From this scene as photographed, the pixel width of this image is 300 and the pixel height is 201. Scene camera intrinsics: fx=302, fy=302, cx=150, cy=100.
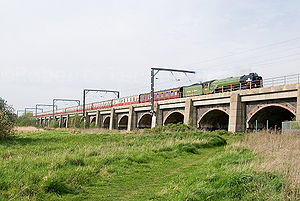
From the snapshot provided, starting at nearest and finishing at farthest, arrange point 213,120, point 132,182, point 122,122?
point 132,182
point 213,120
point 122,122

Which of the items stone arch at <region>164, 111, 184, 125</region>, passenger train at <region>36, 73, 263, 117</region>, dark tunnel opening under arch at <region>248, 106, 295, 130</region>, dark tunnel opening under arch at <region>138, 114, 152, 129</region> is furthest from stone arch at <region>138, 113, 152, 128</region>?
dark tunnel opening under arch at <region>248, 106, 295, 130</region>

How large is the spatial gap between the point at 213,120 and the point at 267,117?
9517 mm

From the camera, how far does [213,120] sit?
37.7 metres

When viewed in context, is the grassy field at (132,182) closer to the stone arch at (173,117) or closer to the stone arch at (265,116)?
the stone arch at (265,116)

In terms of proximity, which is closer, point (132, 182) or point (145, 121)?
point (132, 182)

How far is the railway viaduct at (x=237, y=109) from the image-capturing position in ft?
Answer: 77.8

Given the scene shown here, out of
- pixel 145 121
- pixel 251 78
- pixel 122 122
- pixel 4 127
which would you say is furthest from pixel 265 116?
pixel 122 122

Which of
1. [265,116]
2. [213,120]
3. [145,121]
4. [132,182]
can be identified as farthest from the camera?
[145,121]

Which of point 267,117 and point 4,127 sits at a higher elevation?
point 267,117

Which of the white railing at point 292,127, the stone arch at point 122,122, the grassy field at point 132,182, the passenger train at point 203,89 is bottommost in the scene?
the stone arch at point 122,122

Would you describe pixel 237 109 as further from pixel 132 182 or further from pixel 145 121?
pixel 145 121

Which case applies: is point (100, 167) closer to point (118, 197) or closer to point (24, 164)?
point (24, 164)

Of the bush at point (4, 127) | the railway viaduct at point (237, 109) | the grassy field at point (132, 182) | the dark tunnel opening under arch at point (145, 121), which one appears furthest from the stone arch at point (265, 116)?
the dark tunnel opening under arch at point (145, 121)

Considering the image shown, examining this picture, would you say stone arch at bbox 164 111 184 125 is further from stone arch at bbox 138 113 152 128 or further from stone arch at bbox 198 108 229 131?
stone arch at bbox 138 113 152 128
